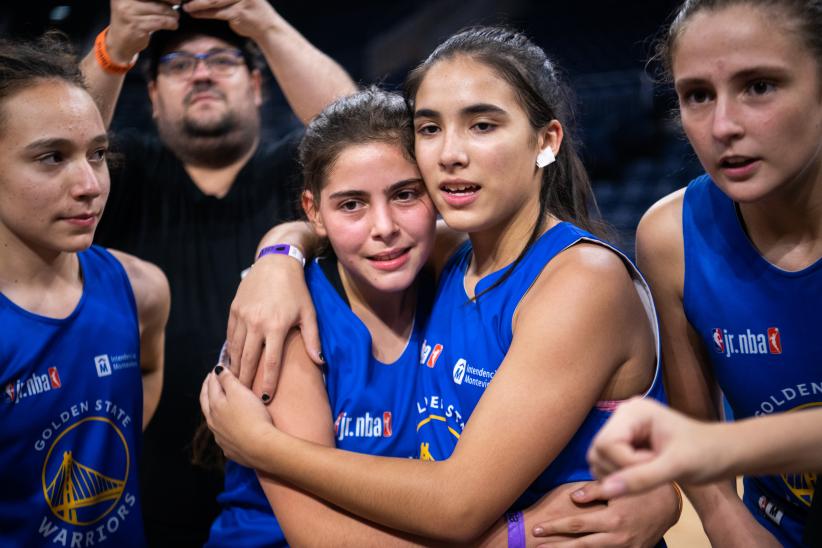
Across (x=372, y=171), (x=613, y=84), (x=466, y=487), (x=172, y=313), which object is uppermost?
(x=613, y=84)

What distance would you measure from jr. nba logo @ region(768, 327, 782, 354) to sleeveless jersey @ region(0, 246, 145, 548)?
1.63 meters

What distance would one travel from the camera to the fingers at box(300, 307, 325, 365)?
1.92 m

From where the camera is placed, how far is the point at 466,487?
1580mm

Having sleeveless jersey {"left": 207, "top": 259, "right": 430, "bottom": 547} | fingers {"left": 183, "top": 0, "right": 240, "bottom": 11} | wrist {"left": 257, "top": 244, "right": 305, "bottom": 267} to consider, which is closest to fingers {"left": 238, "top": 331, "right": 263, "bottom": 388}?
sleeveless jersey {"left": 207, "top": 259, "right": 430, "bottom": 547}

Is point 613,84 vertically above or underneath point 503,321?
above

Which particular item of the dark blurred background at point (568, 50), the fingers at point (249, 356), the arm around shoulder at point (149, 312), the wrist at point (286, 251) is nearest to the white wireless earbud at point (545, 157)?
the wrist at point (286, 251)

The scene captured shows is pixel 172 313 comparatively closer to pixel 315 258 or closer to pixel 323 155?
pixel 315 258

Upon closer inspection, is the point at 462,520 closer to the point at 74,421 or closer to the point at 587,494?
the point at 587,494

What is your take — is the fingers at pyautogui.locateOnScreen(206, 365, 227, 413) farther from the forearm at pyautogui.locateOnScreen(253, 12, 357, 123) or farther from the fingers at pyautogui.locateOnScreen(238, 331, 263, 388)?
the forearm at pyautogui.locateOnScreen(253, 12, 357, 123)

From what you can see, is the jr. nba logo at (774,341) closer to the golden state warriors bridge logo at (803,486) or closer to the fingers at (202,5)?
the golden state warriors bridge logo at (803,486)

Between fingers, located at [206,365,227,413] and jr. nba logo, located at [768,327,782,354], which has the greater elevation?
jr. nba logo, located at [768,327,782,354]

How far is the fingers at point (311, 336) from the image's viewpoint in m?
1.92

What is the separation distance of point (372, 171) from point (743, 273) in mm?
912

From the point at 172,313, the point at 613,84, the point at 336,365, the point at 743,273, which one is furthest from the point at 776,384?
the point at 613,84
